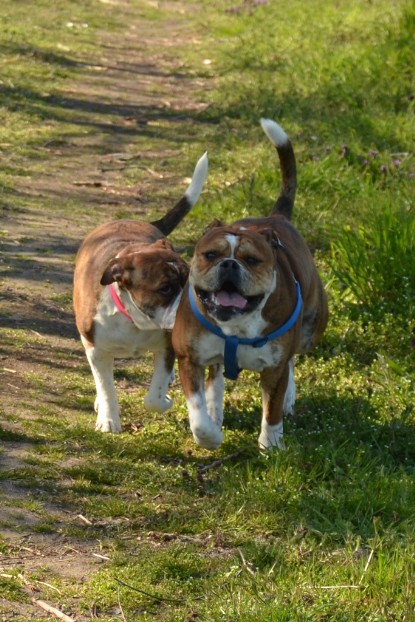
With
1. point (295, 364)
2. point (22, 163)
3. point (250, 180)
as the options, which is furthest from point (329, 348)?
point (22, 163)

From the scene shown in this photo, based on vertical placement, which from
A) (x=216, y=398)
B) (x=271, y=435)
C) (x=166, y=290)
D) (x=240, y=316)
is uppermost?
(x=240, y=316)

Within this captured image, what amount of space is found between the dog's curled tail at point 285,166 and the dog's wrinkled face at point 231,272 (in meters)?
1.41

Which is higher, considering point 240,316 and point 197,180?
point 240,316

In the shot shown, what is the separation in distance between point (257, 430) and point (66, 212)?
4110mm

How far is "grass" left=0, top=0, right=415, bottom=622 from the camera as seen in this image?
14.1ft

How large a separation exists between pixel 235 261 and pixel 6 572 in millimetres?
1602

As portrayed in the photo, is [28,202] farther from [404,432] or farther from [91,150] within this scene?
[404,432]

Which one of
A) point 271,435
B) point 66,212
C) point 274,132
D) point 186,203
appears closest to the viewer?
point 271,435

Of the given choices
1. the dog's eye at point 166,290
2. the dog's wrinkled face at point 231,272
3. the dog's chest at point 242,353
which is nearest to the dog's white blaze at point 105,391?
the dog's eye at point 166,290

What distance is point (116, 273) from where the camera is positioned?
5.84 metres

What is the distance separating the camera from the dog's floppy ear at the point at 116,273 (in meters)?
5.82

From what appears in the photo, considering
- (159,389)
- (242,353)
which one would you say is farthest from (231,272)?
(159,389)

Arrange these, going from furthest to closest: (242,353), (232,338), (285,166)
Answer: (285,166)
(242,353)
(232,338)

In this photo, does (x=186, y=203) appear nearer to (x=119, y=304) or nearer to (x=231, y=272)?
(x=119, y=304)
